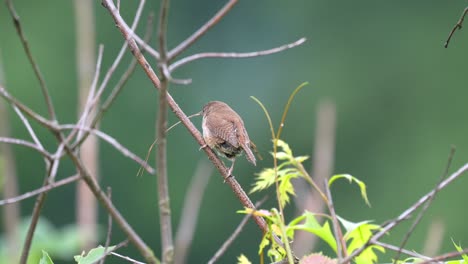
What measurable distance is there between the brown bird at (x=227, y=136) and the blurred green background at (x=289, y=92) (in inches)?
531

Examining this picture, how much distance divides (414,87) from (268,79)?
13.1 feet

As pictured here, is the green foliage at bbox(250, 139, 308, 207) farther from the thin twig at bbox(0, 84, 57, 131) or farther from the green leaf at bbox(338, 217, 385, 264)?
the thin twig at bbox(0, 84, 57, 131)

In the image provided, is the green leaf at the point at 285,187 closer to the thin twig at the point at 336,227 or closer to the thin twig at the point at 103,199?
the thin twig at the point at 336,227

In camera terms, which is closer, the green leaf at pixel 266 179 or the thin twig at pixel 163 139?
the thin twig at pixel 163 139

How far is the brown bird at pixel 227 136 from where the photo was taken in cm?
415

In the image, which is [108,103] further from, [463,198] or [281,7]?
[281,7]

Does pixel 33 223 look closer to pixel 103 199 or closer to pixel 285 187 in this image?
→ pixel 103 199

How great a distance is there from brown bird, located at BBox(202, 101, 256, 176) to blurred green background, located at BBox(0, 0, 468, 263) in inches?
531

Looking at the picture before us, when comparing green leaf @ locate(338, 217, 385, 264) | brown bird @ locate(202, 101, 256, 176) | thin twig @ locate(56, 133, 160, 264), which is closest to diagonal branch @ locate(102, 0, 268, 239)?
green leaf @ locate(338, 217, 385, 264)

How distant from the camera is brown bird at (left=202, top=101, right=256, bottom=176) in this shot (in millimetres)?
4148

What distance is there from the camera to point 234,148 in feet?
13.7

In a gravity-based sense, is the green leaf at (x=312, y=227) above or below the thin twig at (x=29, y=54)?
below

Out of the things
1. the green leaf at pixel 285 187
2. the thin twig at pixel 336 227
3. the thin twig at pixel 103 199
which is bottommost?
the thin twig at pixel 336 227

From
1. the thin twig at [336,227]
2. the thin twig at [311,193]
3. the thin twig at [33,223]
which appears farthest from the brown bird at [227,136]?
the thin twig at [33,223]
